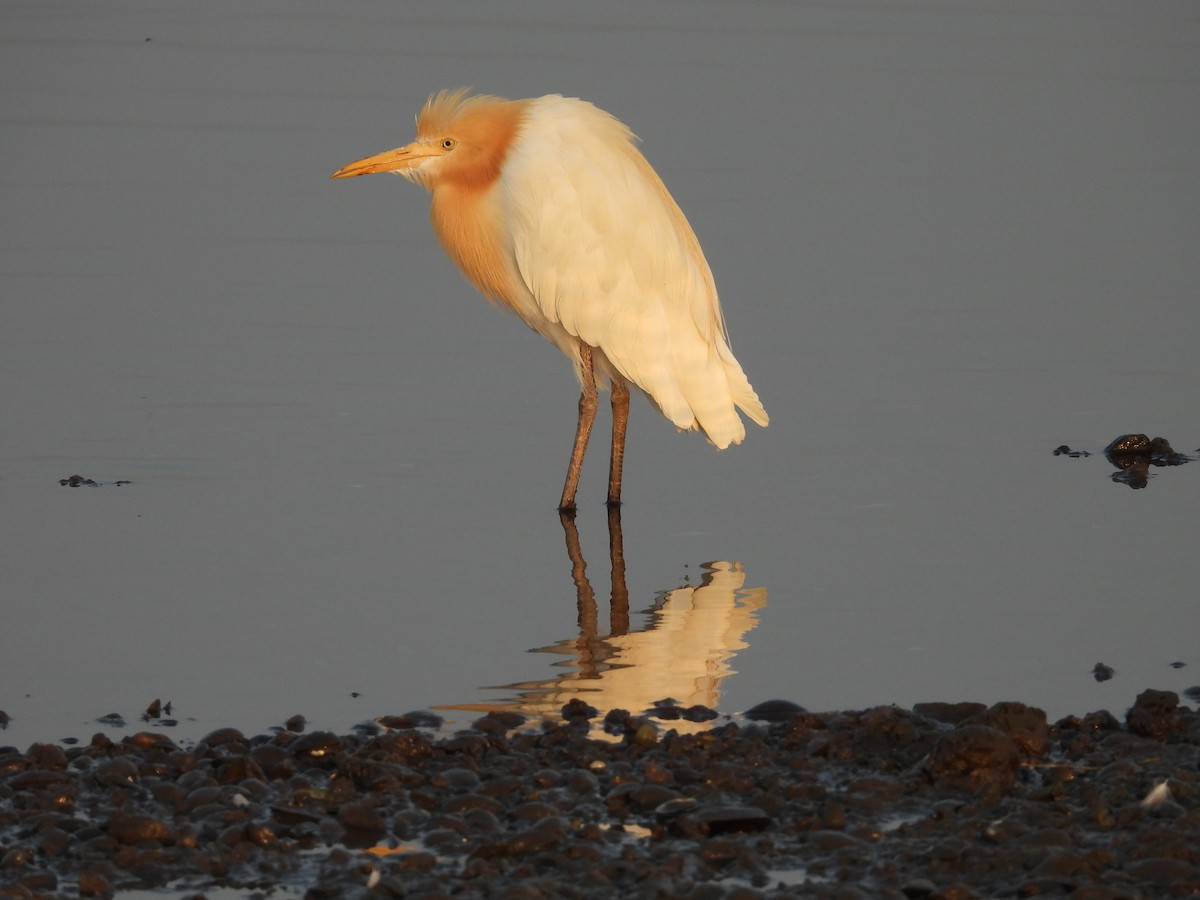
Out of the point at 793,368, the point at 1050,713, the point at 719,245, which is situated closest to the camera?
the point at 1050,713

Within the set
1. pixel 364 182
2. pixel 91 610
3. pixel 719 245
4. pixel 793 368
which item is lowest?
pixel 91 610

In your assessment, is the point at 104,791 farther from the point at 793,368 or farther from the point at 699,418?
the point at 793,368

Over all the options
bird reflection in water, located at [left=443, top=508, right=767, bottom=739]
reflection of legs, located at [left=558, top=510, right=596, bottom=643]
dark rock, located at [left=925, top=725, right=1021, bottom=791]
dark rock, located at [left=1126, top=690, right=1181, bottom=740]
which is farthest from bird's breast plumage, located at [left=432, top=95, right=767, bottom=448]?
dark rock, located at [left=925, top=725, right=1021, bottom=791]

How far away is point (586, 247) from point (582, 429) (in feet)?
2.94

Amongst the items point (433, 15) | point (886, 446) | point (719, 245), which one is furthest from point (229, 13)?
point (886, 446)

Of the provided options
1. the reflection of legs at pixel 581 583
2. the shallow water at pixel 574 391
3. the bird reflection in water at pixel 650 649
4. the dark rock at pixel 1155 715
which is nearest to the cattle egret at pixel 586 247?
the reflection of legs at pixel 581 583

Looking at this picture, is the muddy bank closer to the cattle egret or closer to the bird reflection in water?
the bird reflection in water

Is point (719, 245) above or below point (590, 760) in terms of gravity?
above

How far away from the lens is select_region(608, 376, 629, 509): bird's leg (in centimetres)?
1009

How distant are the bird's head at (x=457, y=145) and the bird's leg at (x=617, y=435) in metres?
1.25

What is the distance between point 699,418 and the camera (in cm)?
1023

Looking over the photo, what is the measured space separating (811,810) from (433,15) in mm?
17656

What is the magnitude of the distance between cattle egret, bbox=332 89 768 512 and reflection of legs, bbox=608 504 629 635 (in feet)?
0.80

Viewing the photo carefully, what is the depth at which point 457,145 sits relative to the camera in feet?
33.7
